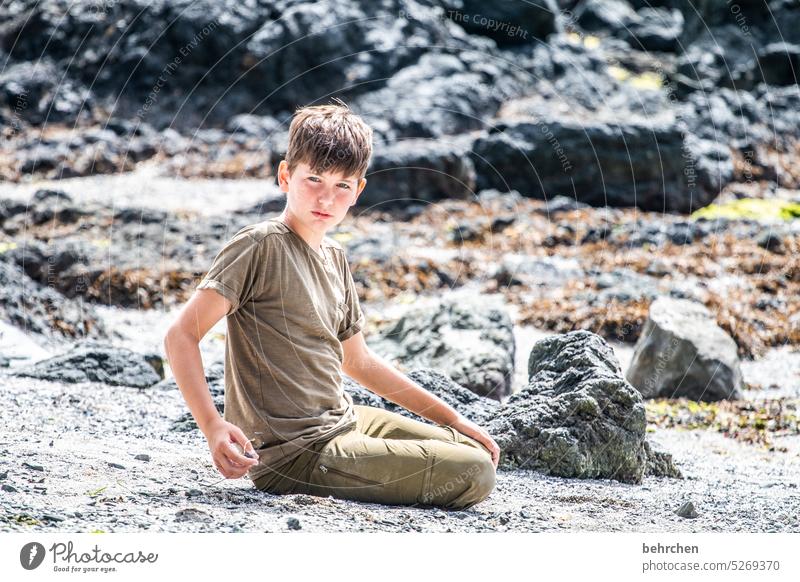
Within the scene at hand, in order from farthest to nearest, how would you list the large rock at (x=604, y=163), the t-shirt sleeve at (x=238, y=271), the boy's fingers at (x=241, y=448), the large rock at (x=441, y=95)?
1. the large rock at (x=441, y=95)
2. the large rock at (x=604, y=163)
3. the t-shirt sleeve at (x=238, y=271)
4. the boy's fingers at (x=241, y=448)

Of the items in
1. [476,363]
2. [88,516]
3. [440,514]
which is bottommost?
[476,363]

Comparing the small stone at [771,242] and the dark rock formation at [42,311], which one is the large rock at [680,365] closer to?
the dark rock formation at [42,311]

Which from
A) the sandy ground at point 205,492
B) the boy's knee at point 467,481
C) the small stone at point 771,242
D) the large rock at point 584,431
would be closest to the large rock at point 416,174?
the small stone at point 771,242

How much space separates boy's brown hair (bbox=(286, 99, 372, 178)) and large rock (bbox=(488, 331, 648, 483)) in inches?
69.4

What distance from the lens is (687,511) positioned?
4.00 meters

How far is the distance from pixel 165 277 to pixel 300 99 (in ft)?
38.3

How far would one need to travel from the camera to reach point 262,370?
11.6ft

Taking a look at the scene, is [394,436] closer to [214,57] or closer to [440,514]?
[440,514]

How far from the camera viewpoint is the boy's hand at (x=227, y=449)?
124 inches

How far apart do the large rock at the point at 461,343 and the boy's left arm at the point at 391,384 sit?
2.91 metres

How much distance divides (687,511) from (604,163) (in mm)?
14990

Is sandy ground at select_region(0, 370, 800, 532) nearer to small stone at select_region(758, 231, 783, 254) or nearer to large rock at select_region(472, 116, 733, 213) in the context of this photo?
small stone at select_region(758, 231, 783, 254)

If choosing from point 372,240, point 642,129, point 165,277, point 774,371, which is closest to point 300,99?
point 642,129

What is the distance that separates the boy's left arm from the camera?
13.1ft
